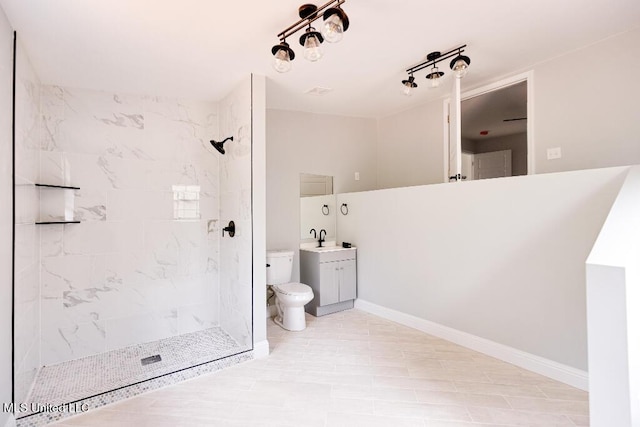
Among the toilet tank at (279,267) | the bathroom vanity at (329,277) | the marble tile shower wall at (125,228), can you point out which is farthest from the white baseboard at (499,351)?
the marble tile shower wall at (125,228)

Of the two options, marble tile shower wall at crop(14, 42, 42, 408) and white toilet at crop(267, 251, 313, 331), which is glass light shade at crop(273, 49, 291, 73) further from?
white toilet at crop(267, 251, 313, 331)

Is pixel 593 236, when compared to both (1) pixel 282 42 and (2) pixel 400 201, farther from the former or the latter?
(1) pixel 282 42

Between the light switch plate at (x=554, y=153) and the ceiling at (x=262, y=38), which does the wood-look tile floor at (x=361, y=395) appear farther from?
the ceiling at (x=262, y=38)

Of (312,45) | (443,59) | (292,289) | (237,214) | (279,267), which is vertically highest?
(443,59)

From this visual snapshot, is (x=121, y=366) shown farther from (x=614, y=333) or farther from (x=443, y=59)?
(x=443, y=59)

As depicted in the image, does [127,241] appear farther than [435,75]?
Yes

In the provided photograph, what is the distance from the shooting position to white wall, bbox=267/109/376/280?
379 cm

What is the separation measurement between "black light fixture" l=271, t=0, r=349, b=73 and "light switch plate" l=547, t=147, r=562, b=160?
2.25m


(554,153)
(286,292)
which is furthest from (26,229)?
(554,153)

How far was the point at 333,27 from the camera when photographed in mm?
1729

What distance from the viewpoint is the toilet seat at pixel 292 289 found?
3191mm

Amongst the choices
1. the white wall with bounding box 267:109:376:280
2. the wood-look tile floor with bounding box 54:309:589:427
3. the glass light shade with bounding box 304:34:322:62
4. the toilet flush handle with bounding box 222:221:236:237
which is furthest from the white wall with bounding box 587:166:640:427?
the white wall with bounding box 267:109:376:280

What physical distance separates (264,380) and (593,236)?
2432 mm

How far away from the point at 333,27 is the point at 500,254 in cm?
210
